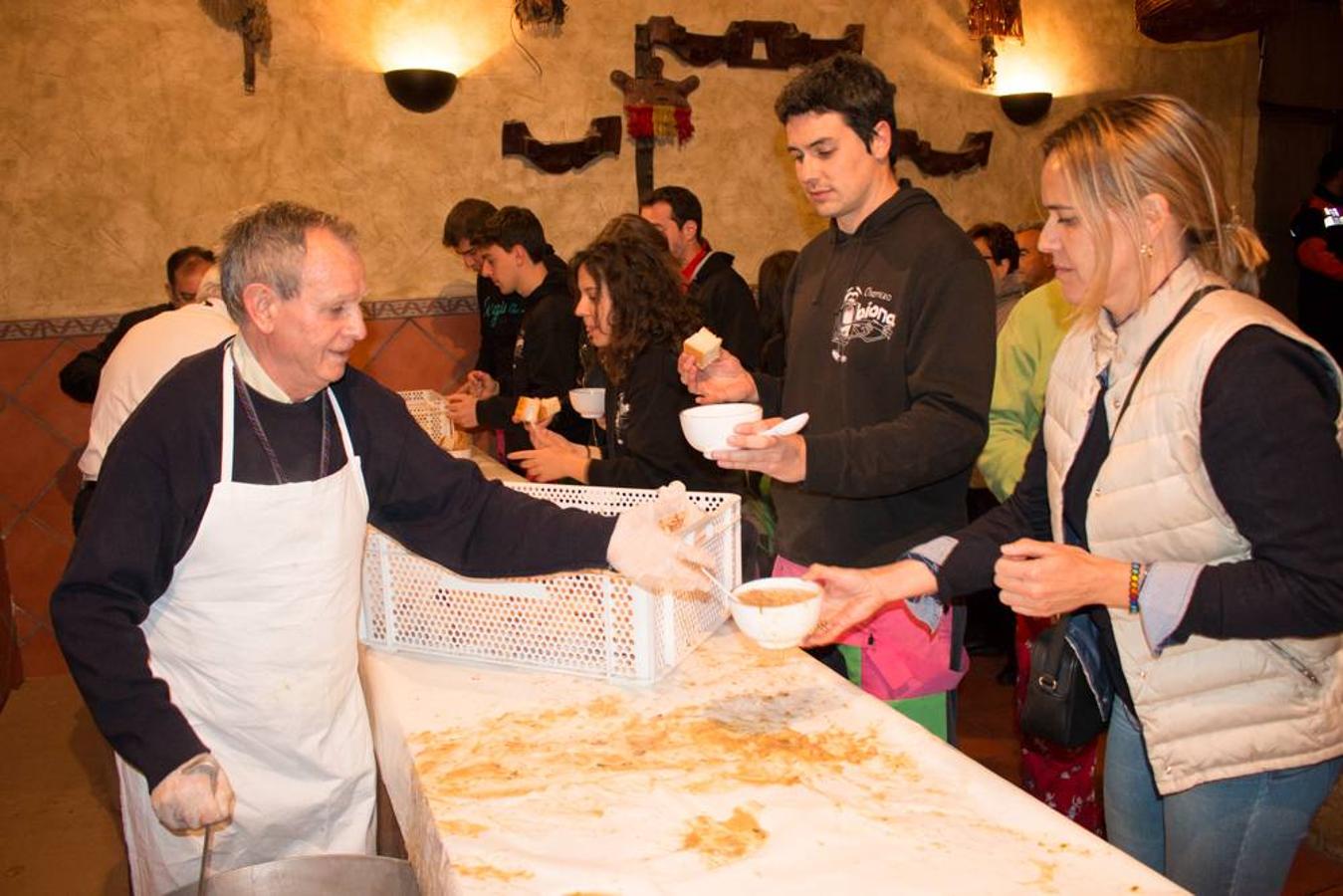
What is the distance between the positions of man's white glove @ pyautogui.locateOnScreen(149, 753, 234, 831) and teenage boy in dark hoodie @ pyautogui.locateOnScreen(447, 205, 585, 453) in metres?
2.56

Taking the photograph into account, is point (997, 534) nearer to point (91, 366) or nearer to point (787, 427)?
point (787, 427)

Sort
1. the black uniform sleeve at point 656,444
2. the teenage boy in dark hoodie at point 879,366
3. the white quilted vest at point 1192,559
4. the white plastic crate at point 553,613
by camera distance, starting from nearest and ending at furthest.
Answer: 1. the white quilted vest at point 1192,559
2. the white plastic crate at point 553,613
3. the teenage boy in dark hoodie at point 879,366
4. the black uniform sleeve at point 656,444

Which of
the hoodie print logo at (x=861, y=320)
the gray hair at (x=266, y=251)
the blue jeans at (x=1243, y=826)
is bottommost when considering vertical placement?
the blue jeans at (x=1243, y=826)

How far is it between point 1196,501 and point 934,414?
2.28 feet

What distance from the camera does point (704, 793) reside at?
164 cm

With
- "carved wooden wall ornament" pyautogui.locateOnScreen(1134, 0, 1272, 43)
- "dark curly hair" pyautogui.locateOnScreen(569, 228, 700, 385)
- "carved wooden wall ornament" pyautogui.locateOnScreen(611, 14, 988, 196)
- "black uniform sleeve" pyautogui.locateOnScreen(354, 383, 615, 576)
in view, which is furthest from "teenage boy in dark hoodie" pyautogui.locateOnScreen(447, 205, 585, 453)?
"carved wooden wall ornament" pyautogui.locateOnScreen(1134, 0, 1272, 43)

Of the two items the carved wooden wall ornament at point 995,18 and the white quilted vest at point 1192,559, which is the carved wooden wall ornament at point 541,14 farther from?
the white quilted vest at point 1192,559

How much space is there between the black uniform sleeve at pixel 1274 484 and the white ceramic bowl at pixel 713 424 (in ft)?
2.77

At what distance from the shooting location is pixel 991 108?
6559 mm

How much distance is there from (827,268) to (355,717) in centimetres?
143

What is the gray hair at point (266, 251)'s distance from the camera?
1.84 meters

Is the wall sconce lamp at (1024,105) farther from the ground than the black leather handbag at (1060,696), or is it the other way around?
the wall sconce lamp at (1024,105)

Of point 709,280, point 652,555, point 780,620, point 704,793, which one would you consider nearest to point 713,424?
point 652,555

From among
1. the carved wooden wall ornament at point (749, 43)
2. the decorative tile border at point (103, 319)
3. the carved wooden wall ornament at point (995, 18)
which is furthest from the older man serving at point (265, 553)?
the carved wooden wall ornament at point (995, 18)
